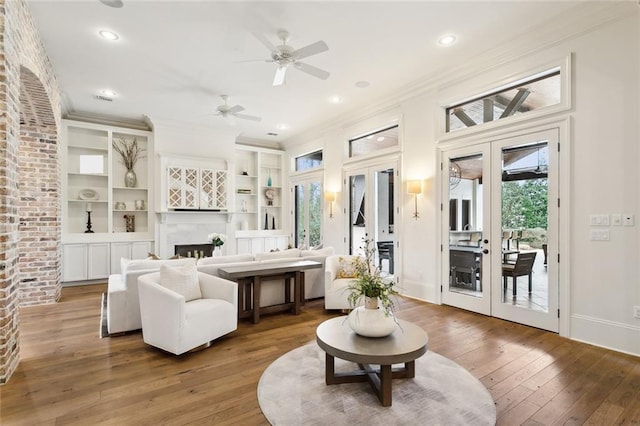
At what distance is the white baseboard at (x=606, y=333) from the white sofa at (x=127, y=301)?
429 cm

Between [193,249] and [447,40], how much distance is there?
6.21 m

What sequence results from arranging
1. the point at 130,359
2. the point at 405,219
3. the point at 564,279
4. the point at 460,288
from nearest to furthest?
the point at 130,359
the point at 564,279
the point at 460,288
the point at 405,219

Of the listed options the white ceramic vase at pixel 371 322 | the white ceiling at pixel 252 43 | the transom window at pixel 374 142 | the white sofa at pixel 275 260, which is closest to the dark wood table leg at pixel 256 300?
the white sofa at pixel 275 260

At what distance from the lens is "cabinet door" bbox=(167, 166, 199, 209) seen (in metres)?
6.90

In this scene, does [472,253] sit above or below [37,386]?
above

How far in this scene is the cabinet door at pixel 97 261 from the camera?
244 inches

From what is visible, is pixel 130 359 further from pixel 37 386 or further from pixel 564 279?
pixel 564 279

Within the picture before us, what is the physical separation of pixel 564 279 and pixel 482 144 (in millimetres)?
1881

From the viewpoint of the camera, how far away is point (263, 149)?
8.59m

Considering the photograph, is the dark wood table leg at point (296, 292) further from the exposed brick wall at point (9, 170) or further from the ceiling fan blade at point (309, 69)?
the exposed brick wall at point (9, 170)

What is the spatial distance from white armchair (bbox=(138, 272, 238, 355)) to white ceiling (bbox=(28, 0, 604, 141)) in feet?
9.07

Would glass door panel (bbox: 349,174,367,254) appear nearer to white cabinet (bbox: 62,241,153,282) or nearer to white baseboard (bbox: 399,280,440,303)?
white baseboard (bbox: 399,280,440,303)

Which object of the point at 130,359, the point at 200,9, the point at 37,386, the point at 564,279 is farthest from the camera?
the point at 564,279

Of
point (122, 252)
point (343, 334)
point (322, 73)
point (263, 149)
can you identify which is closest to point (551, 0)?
point (322, 73)
